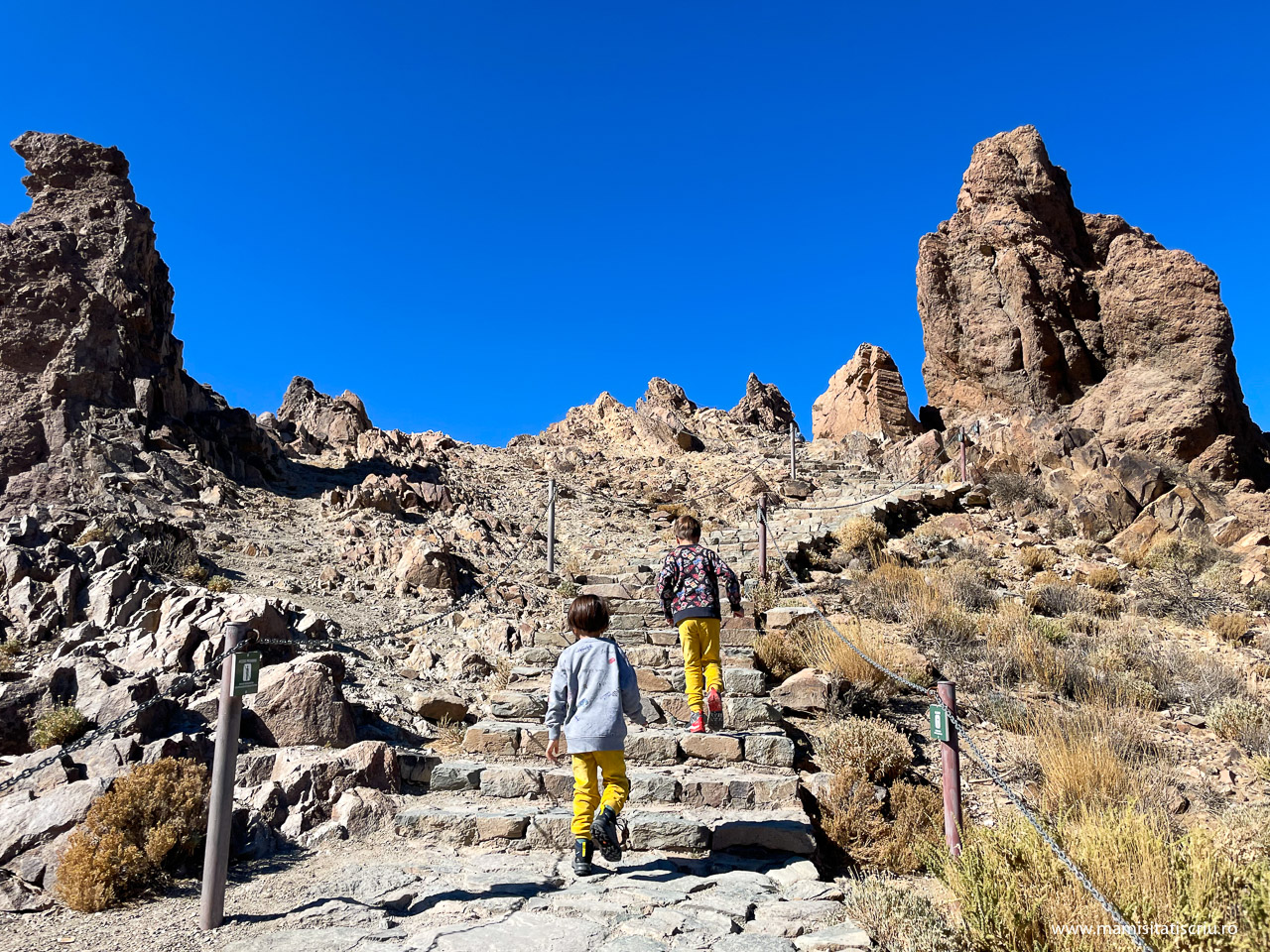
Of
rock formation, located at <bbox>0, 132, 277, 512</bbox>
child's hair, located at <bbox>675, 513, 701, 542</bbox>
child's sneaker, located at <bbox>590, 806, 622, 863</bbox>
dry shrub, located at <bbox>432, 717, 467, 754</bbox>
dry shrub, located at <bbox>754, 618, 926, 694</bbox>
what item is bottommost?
child's sneaker, located at <bbox>590, 806, 622, 863</bbox>

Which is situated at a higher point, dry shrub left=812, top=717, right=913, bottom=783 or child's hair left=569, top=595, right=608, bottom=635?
child's hair left=569, top=595, right=608, bottom=635

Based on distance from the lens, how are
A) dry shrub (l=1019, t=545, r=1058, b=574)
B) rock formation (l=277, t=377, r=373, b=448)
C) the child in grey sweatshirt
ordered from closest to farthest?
the child in grey sweatshirt → dry shrub (l=1019, t=545, r=1058, b=574) → rock formation (l=277, t=377, r=373, b=448)

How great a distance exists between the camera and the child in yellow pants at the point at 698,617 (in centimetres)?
641

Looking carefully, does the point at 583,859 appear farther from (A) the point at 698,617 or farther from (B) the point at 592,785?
(A) the point at 698,617

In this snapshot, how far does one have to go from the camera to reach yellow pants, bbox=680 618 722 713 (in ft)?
21.1

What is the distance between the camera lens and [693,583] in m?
6.50

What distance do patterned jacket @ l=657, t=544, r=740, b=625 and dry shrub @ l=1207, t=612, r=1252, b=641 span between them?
22.9 ft

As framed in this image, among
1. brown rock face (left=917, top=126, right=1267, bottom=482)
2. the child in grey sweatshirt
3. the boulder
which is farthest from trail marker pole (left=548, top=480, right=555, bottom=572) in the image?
brown rock face (left=917, top=126, right=1267, bottom=482)

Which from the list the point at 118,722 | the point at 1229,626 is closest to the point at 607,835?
the point at 118,722

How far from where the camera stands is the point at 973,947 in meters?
3.27

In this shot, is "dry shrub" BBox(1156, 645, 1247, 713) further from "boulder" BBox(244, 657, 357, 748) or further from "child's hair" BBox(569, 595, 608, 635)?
"boulder" BBox(244, 657, 357, 748)

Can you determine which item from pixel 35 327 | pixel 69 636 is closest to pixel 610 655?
pixel 69 636

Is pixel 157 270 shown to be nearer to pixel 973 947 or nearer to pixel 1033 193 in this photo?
pixel 973 947

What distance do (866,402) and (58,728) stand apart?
24.8 meters
